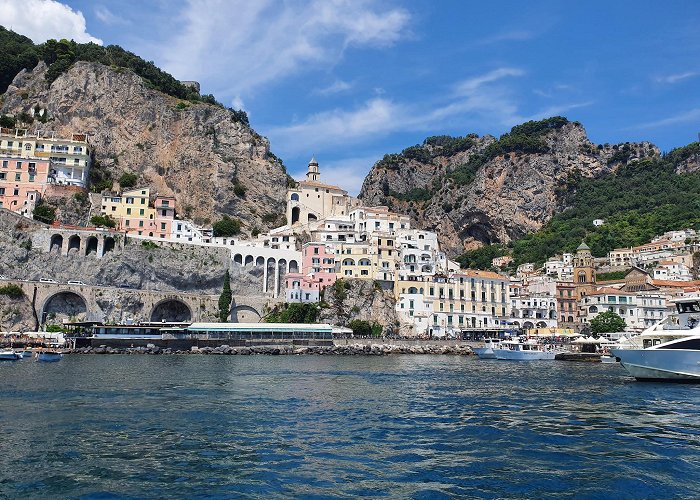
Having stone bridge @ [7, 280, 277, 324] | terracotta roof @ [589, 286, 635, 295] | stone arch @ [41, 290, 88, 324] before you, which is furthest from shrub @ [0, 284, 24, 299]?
terracotta roof @ [589, 286, 635, 295]

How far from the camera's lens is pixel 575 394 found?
1020 inches

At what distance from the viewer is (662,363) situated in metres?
28.7

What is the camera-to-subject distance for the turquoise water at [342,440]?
11.4 metres

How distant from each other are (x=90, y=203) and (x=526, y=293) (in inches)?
2191

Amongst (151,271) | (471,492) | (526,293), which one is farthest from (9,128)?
(471,492)

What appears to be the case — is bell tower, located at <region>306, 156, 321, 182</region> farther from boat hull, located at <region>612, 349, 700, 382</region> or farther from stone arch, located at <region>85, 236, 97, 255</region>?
boat hull, located at <region>612, 349, 700, 382</region>

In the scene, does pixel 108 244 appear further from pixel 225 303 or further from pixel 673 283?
pixel 673 283

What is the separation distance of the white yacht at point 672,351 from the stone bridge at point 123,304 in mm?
41976

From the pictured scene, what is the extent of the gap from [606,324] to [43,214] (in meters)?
63.7

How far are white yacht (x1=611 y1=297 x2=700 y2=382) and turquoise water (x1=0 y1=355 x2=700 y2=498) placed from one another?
1.33m

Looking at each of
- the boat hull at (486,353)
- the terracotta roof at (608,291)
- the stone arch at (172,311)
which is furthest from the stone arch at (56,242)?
the terracotta roof at (608,291)

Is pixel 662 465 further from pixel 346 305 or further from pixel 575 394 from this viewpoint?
pixel 346 305

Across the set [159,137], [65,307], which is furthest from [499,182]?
[65,307]

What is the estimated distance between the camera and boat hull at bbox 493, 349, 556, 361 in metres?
55.1
